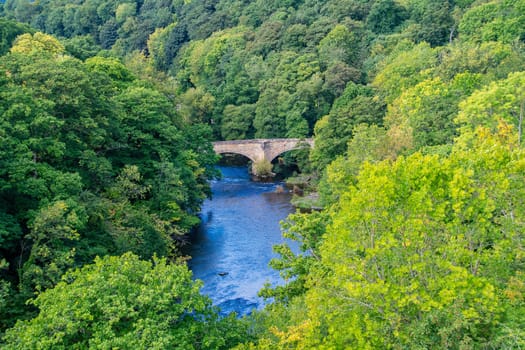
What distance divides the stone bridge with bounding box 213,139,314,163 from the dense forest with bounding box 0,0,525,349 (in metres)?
2.44

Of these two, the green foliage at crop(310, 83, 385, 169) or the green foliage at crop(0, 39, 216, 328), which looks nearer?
the green foliage at crop(0, 39, 216, 328)

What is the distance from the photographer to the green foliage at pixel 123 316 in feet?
48.5

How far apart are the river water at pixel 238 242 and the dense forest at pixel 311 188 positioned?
8.38ft

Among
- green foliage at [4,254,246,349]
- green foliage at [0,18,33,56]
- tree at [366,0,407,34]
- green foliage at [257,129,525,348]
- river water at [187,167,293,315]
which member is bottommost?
river water at [187,167,293,315]

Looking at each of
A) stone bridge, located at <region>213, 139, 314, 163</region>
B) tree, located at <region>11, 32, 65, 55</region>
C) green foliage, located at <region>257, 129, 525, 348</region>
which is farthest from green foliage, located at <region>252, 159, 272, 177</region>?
green foliage, located at <region>257, 129, 525, 348</region>

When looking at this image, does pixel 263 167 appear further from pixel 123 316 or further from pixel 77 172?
pixel 123 316

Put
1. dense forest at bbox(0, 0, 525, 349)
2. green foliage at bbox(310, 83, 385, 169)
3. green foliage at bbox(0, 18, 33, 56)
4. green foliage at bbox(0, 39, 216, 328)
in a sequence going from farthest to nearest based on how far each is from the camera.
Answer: green foliage at bbox(0, 18, 33, 56), green foliage at bbox(310, 83, 385, 169), green foliage at bbox(0, 39, 216, 328), dense forest at bbox(0, 0, 525, 349)

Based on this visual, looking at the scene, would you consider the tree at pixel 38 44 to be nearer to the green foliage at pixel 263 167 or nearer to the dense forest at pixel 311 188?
the dense forest at pixel 311 188

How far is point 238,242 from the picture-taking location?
40.7 meters

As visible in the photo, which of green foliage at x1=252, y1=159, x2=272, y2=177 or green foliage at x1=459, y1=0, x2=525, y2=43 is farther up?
green foliage at x1=459, y1=0, x2=525, y2=43

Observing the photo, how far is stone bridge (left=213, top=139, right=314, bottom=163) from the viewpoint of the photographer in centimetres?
6328

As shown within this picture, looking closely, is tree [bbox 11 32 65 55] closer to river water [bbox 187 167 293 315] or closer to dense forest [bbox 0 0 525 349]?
dense forest [bbox 0 0 525 349]

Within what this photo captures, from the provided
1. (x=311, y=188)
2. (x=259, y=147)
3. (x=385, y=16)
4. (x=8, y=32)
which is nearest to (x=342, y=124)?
(x=311, y=188)

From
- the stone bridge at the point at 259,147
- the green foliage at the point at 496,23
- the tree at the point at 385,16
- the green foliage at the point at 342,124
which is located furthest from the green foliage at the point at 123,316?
the tree at the point at 385,16
